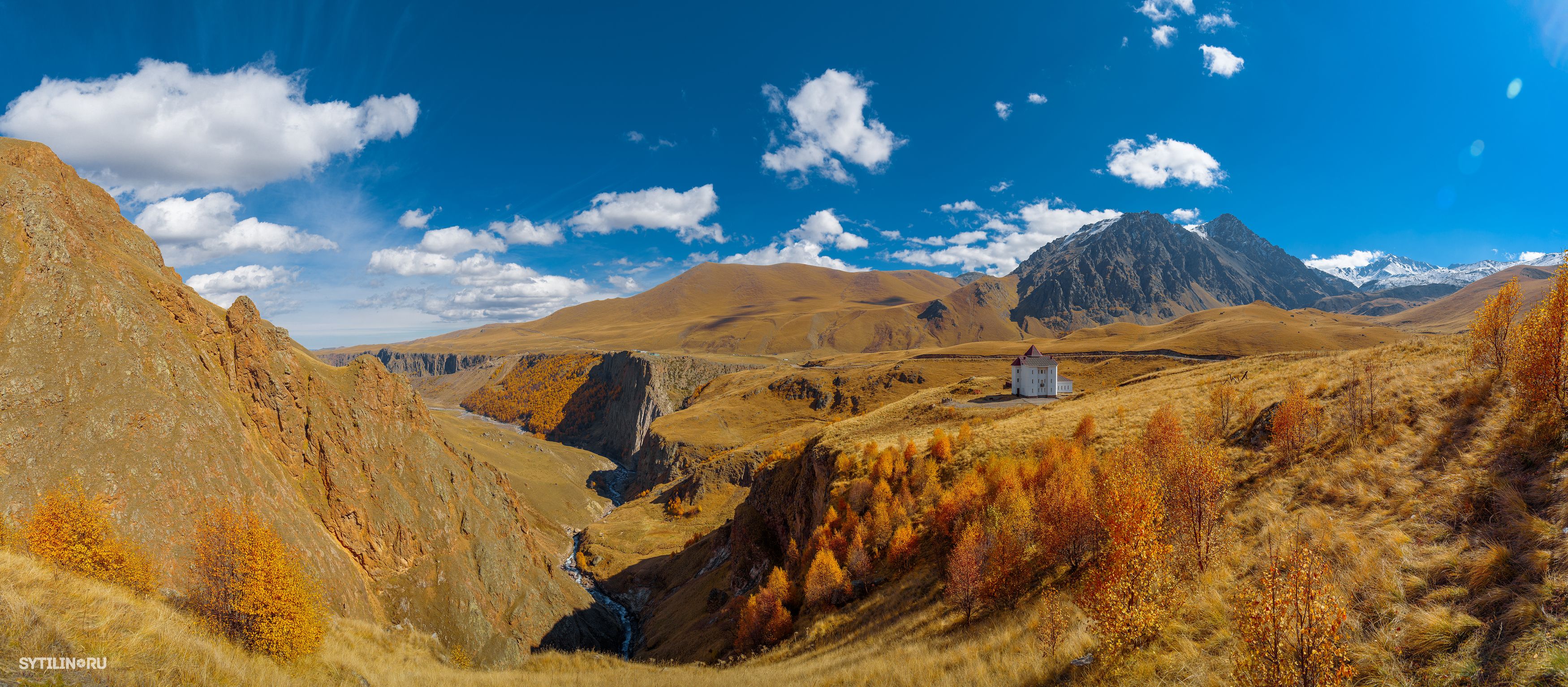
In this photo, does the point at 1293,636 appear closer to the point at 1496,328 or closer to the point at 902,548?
the point at 1496,328

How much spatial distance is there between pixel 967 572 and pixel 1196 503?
8858 millimetres

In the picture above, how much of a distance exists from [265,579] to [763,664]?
73.9 feet

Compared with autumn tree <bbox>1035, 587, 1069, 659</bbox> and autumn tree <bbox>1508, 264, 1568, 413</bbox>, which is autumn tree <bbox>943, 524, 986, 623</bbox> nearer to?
autumn tree <bbox>1035, 587, 1069, 659</bbox>

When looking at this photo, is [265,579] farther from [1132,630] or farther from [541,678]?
[1132,630]

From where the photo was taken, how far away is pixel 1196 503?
16.4m

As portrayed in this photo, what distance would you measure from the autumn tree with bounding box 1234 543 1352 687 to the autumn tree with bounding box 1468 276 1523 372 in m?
19.5

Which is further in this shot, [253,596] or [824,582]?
[824,582]

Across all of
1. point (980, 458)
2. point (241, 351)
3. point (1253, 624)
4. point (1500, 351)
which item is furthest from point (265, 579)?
point (1500, 351)

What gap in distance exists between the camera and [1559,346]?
47.0 feet

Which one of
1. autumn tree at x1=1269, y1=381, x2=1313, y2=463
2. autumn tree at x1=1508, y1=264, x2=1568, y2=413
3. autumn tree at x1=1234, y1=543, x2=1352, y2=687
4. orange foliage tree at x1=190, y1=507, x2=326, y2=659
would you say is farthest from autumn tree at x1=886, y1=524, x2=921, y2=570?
orange foliage tree at x1=190, y1=507, x2=326, y2=659

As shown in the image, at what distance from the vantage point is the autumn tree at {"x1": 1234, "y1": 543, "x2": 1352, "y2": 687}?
296 inches

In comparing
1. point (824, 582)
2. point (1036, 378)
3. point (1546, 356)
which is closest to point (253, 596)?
point (824, 582)

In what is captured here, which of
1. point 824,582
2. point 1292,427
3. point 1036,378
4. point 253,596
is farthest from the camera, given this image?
point 1036,378

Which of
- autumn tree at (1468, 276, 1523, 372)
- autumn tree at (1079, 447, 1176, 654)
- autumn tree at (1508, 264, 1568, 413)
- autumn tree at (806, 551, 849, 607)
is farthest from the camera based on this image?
autumn tree at (806, 551, 849, 607)
